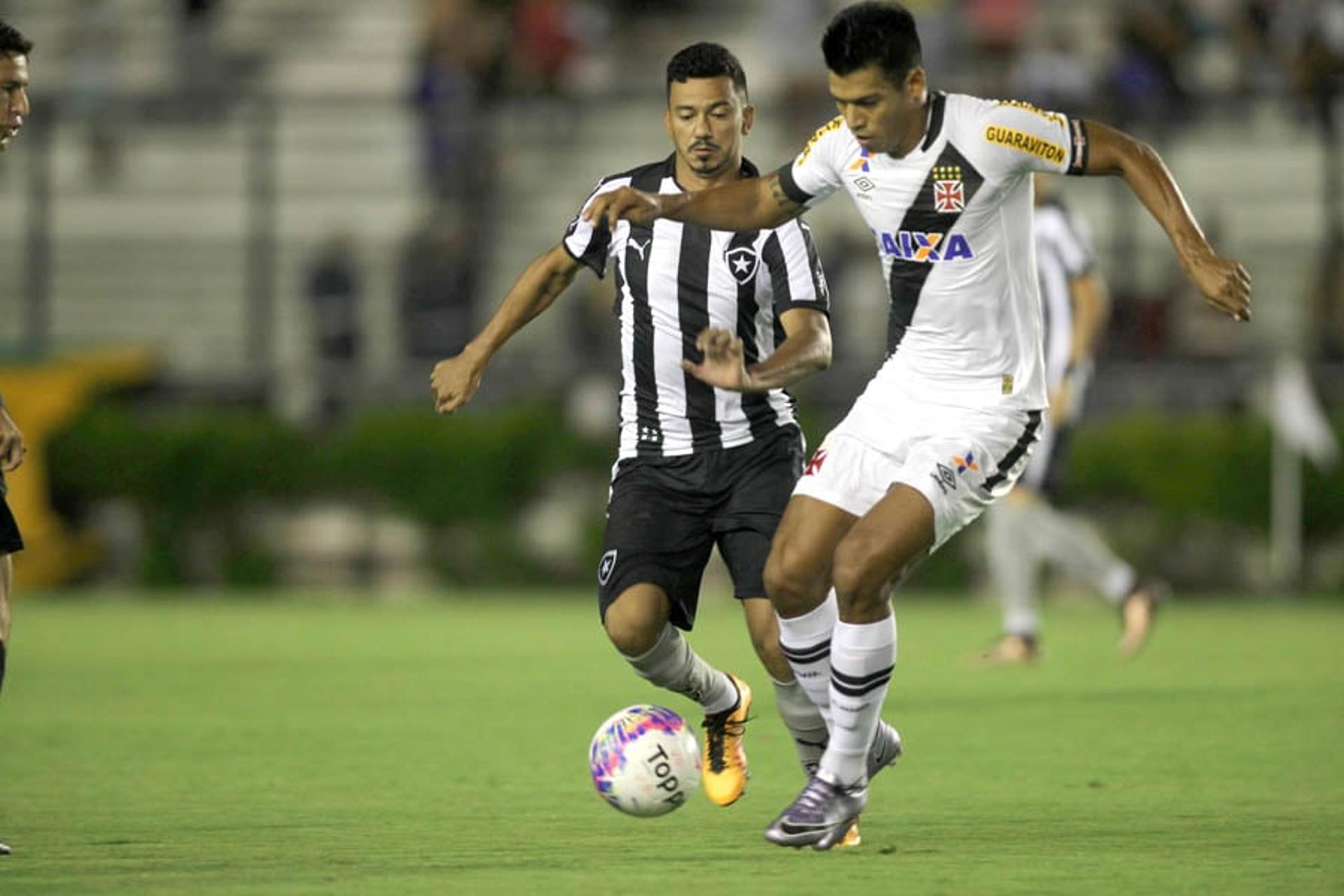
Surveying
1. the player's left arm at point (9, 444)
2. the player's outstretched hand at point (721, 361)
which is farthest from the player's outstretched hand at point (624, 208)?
the player's left arm at point (9, 444)

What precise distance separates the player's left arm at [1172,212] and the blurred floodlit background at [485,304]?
33.6 ft

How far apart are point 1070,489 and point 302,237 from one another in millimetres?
6636

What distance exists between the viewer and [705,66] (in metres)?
7.18

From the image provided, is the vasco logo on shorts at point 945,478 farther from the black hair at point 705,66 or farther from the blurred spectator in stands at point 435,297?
the blurred spectator in stands at point 435,297

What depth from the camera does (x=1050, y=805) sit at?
7207 mm

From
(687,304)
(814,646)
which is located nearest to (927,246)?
(687,304)

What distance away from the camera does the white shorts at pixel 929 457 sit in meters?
6.54

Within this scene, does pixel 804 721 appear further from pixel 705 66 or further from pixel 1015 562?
pixel 1015 562

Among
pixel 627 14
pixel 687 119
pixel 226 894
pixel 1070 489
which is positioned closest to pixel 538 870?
pixel 226 894

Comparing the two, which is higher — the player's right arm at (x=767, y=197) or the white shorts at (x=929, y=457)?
the player's right arm at (x=767, y=197)

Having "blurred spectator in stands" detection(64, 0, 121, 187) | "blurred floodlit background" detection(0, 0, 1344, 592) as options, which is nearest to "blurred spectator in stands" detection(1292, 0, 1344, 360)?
"blurred floodlit background" detection(0, 0, 1344, 592)

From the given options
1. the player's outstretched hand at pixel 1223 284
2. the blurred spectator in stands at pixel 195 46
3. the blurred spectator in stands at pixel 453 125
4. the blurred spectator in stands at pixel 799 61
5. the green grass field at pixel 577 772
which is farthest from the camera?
the blurred spectator in stands at pixel 195 46

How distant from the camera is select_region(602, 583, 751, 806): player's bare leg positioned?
719cm

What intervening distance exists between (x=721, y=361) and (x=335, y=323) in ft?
41.7
